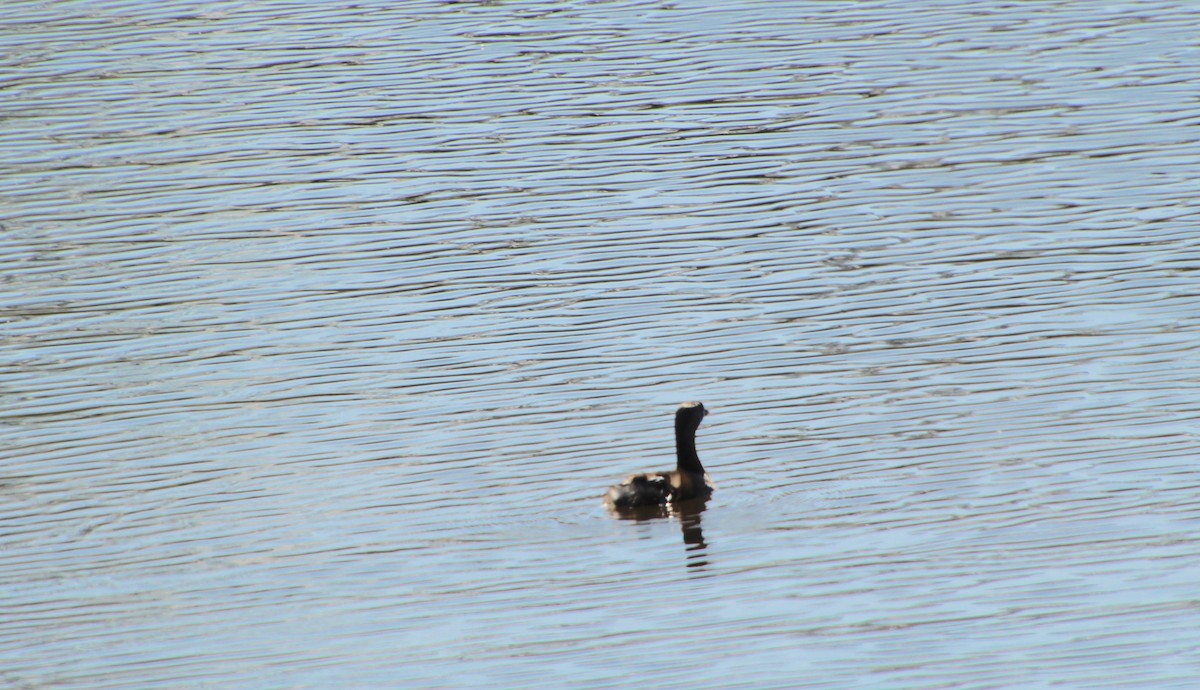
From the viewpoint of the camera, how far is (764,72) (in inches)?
981

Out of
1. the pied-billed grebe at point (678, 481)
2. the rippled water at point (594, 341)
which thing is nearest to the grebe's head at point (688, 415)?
the pied-billed grebe at point (678, 481)

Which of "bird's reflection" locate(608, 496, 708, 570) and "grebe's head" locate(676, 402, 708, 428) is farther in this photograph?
"grebe's head" locate(676, 402, 708, 428)

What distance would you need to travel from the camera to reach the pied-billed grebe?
1322cm

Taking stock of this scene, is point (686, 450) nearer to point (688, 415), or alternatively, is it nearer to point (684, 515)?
point (688, 415)

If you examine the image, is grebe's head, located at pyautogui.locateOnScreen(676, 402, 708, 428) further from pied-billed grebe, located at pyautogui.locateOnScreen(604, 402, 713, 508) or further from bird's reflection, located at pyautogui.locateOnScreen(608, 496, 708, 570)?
bird's reflection, located at pyautogui.locateOnScreen(608, 496, 708, 570)

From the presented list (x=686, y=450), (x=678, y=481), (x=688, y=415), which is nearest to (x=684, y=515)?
(x=678, y=481)

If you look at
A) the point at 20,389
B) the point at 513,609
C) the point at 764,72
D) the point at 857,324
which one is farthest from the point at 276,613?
the point at 764,72

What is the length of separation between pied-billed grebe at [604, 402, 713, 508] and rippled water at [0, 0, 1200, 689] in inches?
7.2

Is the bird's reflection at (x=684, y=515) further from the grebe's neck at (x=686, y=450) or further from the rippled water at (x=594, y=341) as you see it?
the grebe's neck at (x=686, y=450)

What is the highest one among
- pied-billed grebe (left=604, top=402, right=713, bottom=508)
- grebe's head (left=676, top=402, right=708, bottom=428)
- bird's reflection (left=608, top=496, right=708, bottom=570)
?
grebe's head (left=676, top=402, right=708, bottom=428)

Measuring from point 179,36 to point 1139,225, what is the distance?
42.9ft

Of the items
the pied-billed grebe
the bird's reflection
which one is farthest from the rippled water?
the pied-billed grebe

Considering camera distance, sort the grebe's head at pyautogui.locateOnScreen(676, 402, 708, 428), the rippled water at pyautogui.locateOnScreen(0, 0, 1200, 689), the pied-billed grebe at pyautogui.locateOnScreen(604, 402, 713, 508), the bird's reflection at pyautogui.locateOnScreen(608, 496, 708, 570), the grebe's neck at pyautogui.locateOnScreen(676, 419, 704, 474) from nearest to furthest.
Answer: the rippled water at pyautogui.locateOnScreen(0, 0, 1200, 689)
the bird's reflection at pyautogui.locateOnScreen(608, 496, 708, 570)
the pied-billed grebe at pyautogui.locateOnScreen(604, 402, 713, 508)
the grebe's neck at pyautogui.locateOnScreen(676, 419, 704, 474)
the grebe's head at pyautogui.locateOnScreen(676, 402, 708, 428)

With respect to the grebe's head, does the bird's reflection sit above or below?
below
